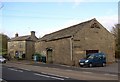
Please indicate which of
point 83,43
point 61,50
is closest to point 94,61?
point 83,43

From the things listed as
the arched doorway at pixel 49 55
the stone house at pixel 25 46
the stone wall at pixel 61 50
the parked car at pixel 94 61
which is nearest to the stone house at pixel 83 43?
the stone wall at pixel 61 50

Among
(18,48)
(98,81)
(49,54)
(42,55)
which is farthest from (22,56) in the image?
(98,81)

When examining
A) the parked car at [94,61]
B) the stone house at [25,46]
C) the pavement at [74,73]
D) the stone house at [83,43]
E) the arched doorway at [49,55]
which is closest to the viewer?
the pavement at [74,73]

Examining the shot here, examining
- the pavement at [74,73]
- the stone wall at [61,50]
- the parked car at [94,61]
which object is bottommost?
the pavement at [74,73]

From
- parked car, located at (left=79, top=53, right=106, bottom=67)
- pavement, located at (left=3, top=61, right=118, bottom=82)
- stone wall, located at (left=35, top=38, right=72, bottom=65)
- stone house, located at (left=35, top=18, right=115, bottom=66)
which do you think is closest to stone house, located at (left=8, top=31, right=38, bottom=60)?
stone wall, located at (left=35, top=38, right=72, bottom=65)

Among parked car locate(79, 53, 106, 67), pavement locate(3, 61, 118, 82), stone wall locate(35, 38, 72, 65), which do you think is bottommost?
pavement locate(3, 61, 118, 82)

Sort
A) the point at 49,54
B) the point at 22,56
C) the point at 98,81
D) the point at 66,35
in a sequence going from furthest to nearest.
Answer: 1. the point at 22,56
2. the point at 49,54
3. the point at 66,35
4. the point at 98,81

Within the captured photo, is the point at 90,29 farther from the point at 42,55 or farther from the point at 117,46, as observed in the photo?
the point at 117,46

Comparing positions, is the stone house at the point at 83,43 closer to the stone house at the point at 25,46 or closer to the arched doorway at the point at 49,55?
the arched doorway at the point at 49,55

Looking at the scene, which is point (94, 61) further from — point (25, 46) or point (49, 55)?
point (25, 46)

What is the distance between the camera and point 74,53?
43.1 m

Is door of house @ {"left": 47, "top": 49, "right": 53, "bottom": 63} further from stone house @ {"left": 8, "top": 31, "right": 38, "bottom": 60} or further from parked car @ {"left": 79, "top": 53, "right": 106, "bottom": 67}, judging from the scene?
stone house @ {"left": 8, "top": 31, "right": 38, "bottom": 60}

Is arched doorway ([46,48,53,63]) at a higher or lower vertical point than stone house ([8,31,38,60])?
lower

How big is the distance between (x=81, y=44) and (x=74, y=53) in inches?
81.9
